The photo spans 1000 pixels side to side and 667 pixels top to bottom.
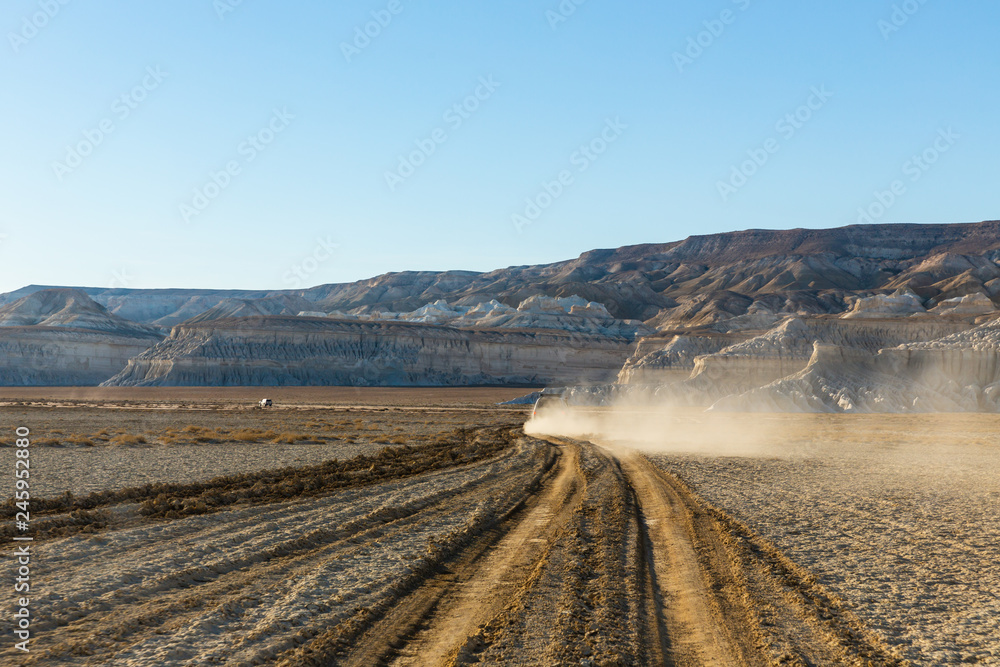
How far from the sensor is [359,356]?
116 meters

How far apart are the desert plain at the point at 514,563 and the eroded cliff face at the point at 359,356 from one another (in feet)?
301

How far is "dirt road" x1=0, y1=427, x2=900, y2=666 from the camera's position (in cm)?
584

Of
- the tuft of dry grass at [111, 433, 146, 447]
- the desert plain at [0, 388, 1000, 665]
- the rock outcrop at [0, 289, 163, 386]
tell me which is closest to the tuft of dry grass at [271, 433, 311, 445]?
the tuft of dry grass at [111, 433, 146, 447]

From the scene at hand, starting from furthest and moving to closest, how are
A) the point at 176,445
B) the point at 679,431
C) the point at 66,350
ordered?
the point at 66,350 → the point at 679,431 → the point at 176,445

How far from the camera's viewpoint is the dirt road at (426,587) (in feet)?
19.2

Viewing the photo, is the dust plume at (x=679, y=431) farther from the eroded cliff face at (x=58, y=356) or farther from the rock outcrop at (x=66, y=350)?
the rock outcrop at (x=66, y=350)

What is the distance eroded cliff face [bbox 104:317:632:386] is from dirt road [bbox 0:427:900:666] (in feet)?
320

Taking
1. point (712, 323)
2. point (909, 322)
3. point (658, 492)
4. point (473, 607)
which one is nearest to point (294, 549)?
point (473, 607)

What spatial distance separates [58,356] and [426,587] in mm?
137131

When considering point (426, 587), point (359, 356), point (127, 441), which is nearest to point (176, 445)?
point (127, 441)

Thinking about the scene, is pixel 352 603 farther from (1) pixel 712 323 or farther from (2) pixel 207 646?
(1) pixel 712 323

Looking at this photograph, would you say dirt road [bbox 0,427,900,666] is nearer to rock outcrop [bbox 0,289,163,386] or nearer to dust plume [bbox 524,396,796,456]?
dust plume [bbox 524,396,796,456]

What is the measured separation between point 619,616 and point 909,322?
295ft

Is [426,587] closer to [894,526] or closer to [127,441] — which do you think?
[894,526]
